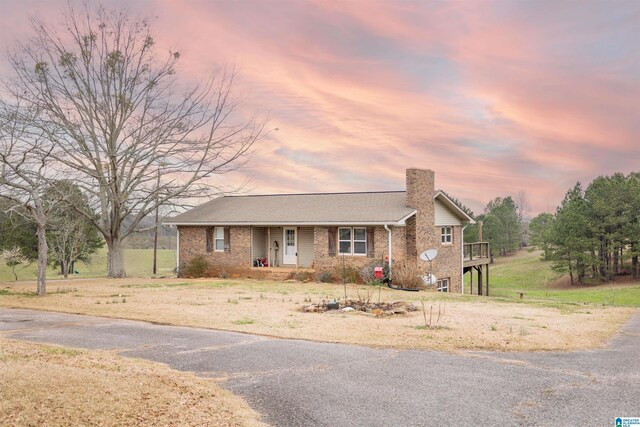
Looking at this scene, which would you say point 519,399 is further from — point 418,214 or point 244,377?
point 418,214

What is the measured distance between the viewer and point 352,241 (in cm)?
2847

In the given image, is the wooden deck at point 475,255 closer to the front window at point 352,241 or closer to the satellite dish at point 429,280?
the satellite dish at point 429,280

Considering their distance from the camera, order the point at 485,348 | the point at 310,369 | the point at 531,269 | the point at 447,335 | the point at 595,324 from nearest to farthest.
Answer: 1. the point at 310,369
2. the point at 485,348
3. the point at 447,335
4. the point at 595,324
5. the point at 531,269

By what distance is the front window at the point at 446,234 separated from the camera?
104 ft

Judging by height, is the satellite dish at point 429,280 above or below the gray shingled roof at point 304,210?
below

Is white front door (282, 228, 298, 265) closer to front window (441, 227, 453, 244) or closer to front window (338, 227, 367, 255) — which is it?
front window (338, 227, 367, 255)

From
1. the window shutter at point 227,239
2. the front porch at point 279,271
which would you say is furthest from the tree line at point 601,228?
the window shutter at point 227,239

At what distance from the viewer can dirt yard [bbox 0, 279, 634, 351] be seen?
12930mm

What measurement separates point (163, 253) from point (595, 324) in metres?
82.6

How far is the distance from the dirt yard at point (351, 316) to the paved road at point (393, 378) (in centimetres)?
96

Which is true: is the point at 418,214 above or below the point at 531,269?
above

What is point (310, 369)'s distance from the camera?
9906mm

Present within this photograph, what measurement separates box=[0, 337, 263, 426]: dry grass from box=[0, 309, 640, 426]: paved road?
0.58 metres

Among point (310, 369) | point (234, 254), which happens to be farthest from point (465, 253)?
point (310, 369)
